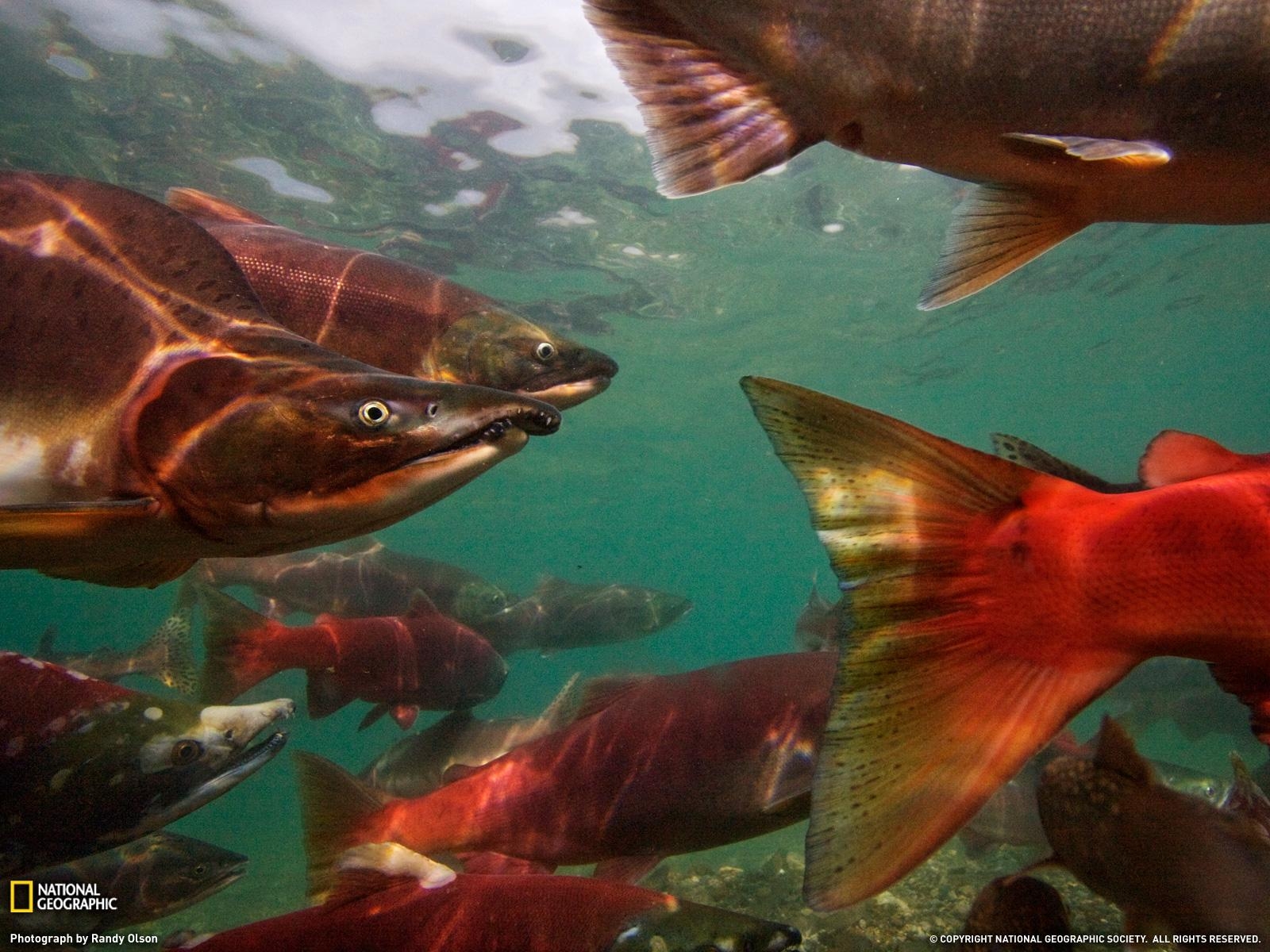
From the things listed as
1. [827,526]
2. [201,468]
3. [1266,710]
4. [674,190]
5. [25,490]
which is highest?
[674,190]

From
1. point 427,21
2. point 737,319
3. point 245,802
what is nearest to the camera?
point 427,21

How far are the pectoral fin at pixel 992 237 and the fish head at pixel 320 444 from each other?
1.45 meters

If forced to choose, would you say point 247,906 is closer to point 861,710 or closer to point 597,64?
point 861,710

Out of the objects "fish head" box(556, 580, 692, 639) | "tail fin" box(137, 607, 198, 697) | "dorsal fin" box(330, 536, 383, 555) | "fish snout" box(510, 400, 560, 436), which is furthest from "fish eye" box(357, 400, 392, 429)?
"fish head" box(556, 580, 692, 639)

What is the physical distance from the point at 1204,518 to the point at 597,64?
45.9ft

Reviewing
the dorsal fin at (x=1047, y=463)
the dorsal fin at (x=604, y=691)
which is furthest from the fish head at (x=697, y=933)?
the dorsal fin at (x=1047, y=463)

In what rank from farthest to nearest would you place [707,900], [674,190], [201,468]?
[707,900] < [674,190] < [201,468]

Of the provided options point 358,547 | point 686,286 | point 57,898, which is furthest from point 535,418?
point 686,286

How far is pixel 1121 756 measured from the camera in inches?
80.5

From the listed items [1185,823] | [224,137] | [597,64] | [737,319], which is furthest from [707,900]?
[737,319]

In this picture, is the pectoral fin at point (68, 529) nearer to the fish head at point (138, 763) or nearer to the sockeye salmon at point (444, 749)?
the fish head at point (138, 763)

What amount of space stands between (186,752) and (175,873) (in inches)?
77.4

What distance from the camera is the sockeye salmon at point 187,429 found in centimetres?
175

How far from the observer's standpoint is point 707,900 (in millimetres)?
6180
